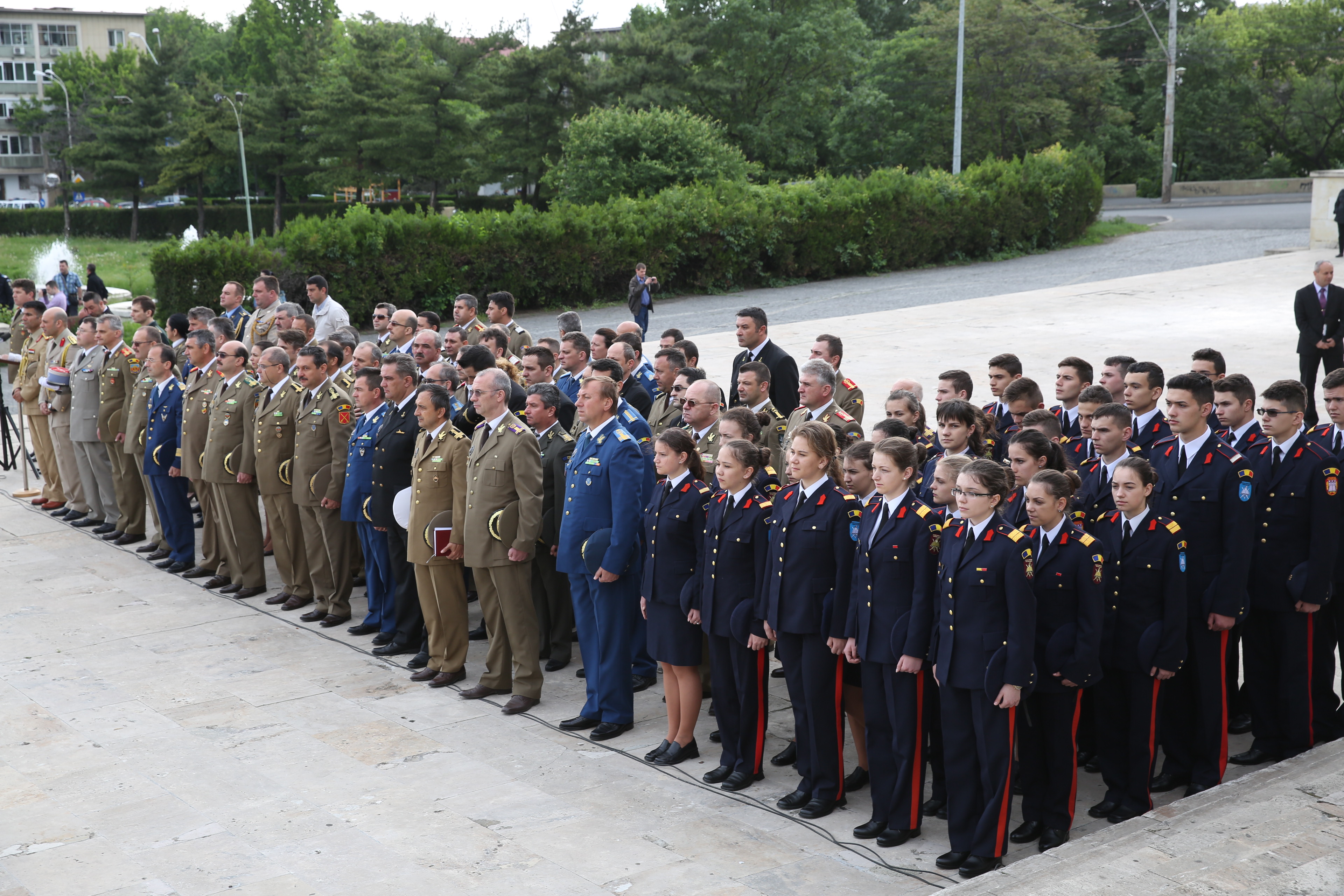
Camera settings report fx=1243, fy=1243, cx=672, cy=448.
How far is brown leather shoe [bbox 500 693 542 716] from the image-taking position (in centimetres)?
699

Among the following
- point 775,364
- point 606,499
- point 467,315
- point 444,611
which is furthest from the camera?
point 467,315

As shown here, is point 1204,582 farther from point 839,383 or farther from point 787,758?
point 839,383

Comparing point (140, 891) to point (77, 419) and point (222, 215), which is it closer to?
point (77, 419)

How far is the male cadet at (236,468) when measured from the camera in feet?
30.4

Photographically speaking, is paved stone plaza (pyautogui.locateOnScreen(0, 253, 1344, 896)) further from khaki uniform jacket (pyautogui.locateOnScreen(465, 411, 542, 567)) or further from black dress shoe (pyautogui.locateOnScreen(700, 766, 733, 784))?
khaki uniform jacket (pyautogui.locateOnScreen(465, 411, 542, 567))

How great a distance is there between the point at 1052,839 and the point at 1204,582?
1.49 meters

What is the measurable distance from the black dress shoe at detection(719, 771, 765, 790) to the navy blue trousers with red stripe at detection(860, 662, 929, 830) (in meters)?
0.69

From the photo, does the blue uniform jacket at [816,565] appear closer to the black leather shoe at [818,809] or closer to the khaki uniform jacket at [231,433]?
the black leather shoe at [818,809]

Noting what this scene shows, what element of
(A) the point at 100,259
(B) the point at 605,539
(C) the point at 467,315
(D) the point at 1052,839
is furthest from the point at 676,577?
(A) the point at 100,259

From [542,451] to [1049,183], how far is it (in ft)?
88.7

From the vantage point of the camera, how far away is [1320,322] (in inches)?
549

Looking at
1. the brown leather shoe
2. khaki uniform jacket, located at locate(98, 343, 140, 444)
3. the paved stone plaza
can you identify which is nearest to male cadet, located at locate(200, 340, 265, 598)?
the paved stone plaza

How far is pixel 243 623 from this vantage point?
8797 millimetres

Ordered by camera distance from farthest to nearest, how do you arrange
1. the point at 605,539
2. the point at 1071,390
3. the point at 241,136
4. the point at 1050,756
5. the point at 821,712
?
Result: the point at 241,136
the point at 1071,390
the point at 605,539
the point at 821,712
the point at 1050,756
